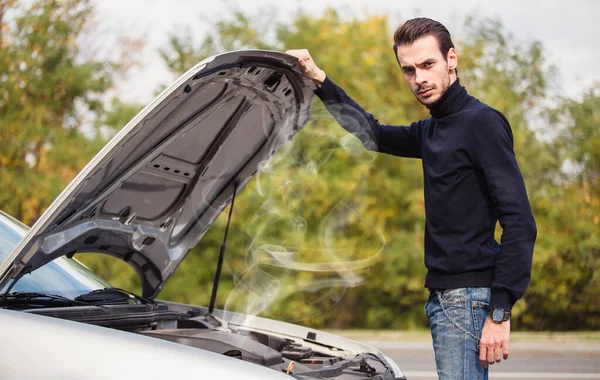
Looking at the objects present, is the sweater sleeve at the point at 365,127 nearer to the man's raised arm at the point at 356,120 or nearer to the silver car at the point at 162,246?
the man's raised arm at the point at 356,120

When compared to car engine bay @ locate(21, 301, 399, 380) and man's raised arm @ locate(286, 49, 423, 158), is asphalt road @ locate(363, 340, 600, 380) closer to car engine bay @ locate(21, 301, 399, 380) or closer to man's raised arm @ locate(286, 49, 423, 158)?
car engine bay @ locate(21, 301, 399, 380)

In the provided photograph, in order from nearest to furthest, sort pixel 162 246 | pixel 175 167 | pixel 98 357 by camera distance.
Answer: pixel 98 357
pixel 175 167
pixel 162 246

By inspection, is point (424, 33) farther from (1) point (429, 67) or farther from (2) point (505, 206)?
(2) point (505, 206)

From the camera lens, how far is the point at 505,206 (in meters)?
2.25

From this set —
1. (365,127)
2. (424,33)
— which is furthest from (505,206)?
(365,127)

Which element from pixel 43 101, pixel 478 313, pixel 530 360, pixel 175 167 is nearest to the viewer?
pixel 478 313

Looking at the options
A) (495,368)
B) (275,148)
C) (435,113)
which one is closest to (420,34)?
(435,113)

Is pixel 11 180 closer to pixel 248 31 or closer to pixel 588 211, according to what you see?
pixel 248 31

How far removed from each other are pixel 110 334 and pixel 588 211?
34.0ft

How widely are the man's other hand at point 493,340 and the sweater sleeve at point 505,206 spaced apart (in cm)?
7

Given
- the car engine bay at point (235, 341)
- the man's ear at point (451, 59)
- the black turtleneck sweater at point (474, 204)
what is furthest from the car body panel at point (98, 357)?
the man's ear at point (451, 59)

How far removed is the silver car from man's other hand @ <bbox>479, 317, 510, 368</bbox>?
1.93 ft

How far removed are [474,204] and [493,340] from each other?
0.48 metres

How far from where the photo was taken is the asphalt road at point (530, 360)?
24.3 feet
